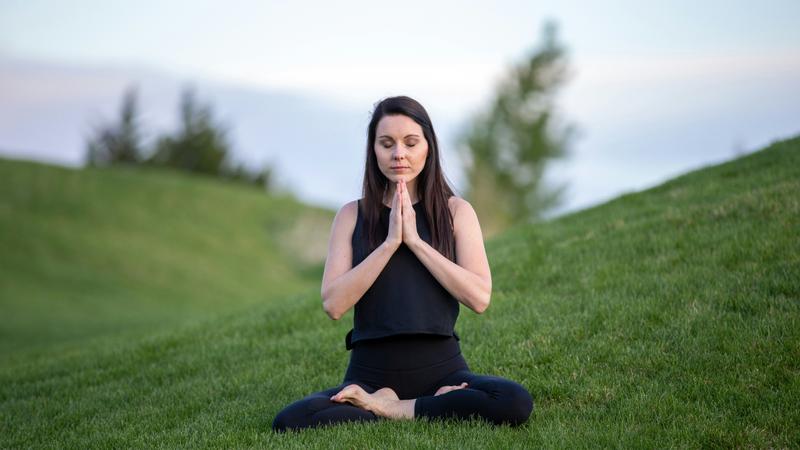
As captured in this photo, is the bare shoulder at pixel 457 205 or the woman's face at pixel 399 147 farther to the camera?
the bare shoulder at pixel 457 205

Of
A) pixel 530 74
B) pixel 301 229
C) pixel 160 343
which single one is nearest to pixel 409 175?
pixel 160 343

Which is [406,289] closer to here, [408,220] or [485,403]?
[408,220]

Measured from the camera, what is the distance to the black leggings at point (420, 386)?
5570mm

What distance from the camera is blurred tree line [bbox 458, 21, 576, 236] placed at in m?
55.8

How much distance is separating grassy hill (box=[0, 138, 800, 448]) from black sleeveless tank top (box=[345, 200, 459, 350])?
0.68 m

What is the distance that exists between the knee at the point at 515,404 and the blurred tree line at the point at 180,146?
2781 inches

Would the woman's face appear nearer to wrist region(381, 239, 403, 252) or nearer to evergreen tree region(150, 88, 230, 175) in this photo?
wrist region(381, 239, 403, 252)

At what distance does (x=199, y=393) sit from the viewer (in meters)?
7.71

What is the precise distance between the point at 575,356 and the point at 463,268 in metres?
2.03

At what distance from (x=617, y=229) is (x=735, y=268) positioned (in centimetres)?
265

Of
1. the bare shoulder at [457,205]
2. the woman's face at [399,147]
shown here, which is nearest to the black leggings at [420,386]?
the bare shoulder at [457,205]

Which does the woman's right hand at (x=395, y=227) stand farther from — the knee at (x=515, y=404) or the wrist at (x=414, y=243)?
the knee at (x=515, y=404)

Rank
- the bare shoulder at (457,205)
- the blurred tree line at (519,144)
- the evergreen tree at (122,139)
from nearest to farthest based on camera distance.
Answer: the bare shoulder at (457,205) < the blurred tree line at (519,144) < the evergreen tree at (122,139)

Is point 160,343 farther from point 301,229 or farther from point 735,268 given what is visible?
point 301,229
